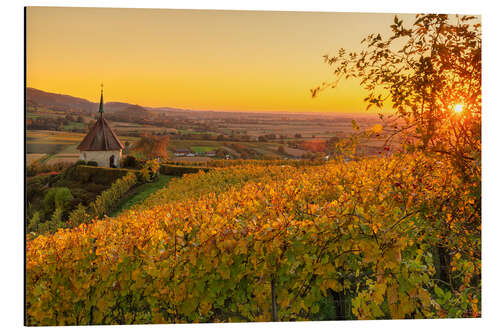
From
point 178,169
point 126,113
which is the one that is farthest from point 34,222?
point 178,169

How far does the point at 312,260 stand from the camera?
11.0 ft

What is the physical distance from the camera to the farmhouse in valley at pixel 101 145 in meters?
4.45

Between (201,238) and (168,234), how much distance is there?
53 centimetres

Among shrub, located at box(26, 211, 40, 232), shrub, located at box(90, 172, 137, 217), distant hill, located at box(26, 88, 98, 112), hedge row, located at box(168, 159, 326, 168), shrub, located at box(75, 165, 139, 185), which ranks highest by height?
distant hill, located at box(26, 88, 98, 112)

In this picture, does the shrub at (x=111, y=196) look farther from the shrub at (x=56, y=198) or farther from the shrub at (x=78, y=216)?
the shrub at (x=56, y=198)

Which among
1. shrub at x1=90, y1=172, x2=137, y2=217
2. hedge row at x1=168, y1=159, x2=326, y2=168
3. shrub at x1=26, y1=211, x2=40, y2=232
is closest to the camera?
shrub at x1=26, y1=211, x2=40, y2=232

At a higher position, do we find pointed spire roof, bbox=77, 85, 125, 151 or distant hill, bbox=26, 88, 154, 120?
distant hill, bbox=26, 88, 154, 120

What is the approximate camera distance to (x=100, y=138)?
4.55 m

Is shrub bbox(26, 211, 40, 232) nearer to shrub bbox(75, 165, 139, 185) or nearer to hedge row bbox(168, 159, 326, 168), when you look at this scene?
shrub bbox(75, 165, 139, 185)

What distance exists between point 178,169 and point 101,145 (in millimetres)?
901

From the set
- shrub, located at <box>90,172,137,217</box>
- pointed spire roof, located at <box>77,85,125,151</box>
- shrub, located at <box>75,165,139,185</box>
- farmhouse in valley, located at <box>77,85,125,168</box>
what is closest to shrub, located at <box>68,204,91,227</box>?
shrub, located at <box>90,172,137,217</box>

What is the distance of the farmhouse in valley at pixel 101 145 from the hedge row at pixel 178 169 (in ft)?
1.74

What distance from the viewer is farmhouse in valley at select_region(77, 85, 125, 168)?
14.6ft

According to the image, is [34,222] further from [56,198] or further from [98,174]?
[98,174]
